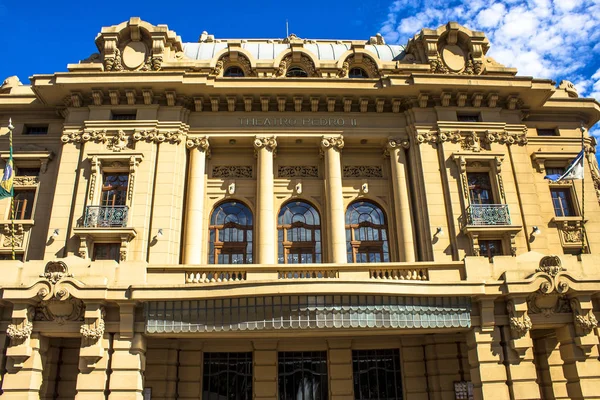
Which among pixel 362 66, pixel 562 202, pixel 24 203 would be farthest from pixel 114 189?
pixel 562 202

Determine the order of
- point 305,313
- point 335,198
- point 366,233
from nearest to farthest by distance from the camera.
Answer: point 305,313 < point 335,198 < point 366,233

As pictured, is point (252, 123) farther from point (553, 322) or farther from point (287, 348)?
point (553, 322)

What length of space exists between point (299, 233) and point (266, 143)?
→ 4.64 metres

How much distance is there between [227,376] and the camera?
19.9 metres

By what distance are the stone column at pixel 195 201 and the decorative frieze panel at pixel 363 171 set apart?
23.1 feet

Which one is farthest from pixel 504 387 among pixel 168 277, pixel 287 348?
pixel 168 277

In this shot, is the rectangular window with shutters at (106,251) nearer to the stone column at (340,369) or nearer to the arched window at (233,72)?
the stone column at (340,369)

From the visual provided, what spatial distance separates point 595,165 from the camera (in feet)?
86.3

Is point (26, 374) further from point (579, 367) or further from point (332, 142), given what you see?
point (579, 367)

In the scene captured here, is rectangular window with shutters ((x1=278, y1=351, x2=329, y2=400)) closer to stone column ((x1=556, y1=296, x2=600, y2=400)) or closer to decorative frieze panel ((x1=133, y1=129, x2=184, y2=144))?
stone column ((x1=556, y1=296, x2=600, y2=400))

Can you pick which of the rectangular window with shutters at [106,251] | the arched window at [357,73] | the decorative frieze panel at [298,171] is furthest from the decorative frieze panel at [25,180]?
the arched window at [357,73]

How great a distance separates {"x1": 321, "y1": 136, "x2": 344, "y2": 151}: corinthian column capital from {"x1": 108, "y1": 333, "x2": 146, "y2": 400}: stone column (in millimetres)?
12090

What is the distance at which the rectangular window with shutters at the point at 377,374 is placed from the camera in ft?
65.5

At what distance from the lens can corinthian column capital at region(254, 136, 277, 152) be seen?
919 inches
